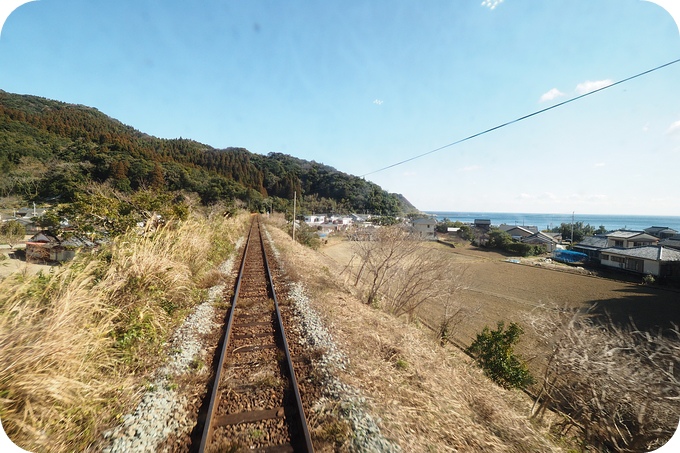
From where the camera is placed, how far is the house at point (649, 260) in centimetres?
2162

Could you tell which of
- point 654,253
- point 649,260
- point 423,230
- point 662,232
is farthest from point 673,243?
point 423,230

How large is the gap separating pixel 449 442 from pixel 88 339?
406 centimetres

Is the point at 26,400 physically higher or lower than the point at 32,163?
lower

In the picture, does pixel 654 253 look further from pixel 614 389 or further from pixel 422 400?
pixel 422 400

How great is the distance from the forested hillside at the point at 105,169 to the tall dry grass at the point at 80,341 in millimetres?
3518

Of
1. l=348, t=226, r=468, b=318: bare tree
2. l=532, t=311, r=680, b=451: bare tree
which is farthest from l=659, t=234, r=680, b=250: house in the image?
Answer: l=532, t=311, r=680, b=451: bare tree

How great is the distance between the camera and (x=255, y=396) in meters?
2.72

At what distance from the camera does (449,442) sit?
97.7 inches

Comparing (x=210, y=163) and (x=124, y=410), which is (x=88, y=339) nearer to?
(x=124, y=410)

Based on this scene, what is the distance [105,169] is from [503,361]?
33891mm

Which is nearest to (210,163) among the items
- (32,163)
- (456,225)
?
(32,163)

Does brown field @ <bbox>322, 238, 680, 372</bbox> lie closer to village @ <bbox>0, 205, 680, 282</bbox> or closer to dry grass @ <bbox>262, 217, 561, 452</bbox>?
village @ <bbox>0, 205, 680, 282</bbox>

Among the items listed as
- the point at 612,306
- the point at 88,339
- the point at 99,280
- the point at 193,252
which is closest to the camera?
the point at 88,339

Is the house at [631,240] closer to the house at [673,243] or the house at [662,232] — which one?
the house at [662,232]
